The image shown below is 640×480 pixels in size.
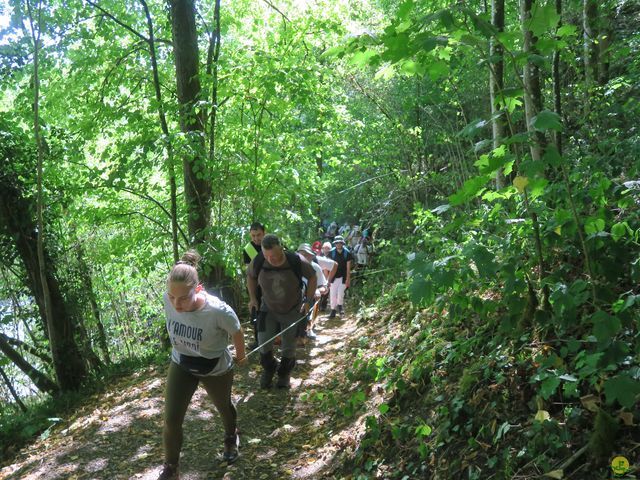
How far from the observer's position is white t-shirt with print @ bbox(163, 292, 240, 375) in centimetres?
423

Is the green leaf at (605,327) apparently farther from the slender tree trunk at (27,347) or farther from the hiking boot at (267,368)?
the slender tree trunk at (27,347)

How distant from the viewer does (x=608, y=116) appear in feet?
21.7

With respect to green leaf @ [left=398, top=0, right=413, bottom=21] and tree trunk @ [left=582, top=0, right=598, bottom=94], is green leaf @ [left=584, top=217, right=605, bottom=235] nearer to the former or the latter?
green leaf @ [left=398, top=0, right=413, bottom=21]

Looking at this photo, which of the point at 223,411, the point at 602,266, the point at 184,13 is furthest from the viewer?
the point at 184,13

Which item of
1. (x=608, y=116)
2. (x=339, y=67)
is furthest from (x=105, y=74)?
(x=608, y=116)

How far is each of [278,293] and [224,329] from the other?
83.5 inches

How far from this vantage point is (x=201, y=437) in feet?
18.4

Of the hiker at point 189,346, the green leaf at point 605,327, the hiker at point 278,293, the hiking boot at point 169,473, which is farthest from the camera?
the hiker at point 278,293

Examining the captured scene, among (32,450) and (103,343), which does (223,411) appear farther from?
(103,343)

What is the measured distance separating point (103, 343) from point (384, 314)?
18.5ft

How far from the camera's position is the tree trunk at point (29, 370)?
8.73 meters

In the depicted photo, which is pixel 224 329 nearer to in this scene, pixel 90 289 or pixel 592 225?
pixel 592 225

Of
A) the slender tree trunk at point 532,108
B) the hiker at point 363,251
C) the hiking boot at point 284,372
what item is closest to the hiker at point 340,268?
the hiker at point 363,251

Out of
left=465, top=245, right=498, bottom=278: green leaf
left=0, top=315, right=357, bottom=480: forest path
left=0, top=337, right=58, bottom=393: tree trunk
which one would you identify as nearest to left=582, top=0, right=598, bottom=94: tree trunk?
left=465, top=245, right=498, bottom=278: green leaf
